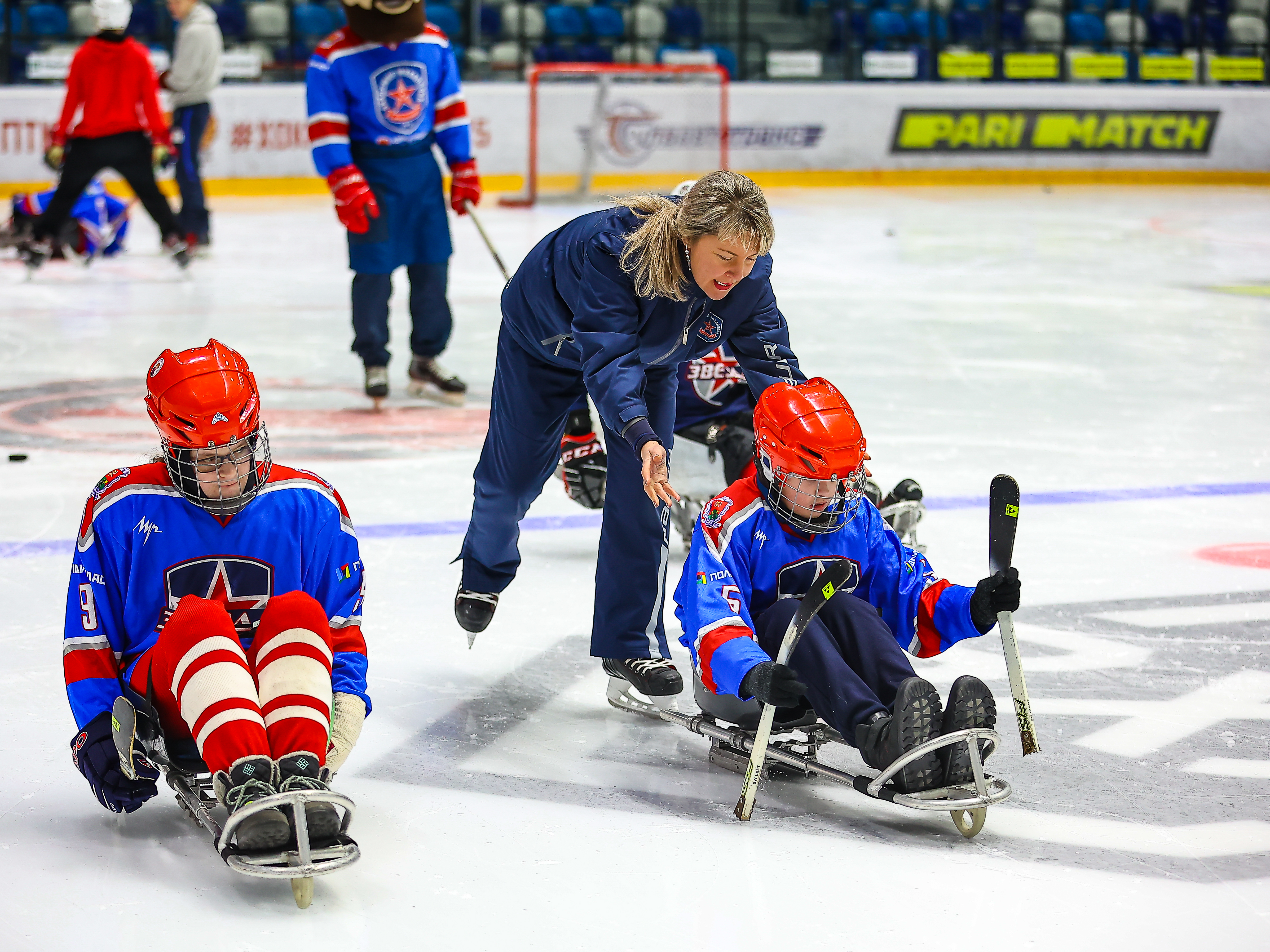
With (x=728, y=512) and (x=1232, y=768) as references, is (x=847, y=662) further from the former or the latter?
(x=1232, y=768)

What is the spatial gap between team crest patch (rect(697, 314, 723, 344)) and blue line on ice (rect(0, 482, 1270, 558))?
153 centimetres

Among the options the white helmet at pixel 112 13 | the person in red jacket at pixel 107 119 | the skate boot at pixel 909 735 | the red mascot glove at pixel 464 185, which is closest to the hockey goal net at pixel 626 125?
the person in red jacket at pixel 107 119

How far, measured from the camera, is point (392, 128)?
5.69 meters

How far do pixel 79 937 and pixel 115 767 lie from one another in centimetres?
27

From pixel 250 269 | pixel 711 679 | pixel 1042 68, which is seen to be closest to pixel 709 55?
pixel 1042 68

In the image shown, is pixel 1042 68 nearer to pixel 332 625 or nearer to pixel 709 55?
pixel 709 55

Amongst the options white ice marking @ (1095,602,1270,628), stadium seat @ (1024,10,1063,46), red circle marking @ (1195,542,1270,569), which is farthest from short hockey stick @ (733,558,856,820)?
stadium seat @ (1024,10,1063,46)

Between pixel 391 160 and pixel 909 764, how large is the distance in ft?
13.0

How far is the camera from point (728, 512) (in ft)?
8.75

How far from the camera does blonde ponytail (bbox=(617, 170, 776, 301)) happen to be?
8.64 feet

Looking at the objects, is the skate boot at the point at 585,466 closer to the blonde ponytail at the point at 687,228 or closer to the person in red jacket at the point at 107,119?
the blonde ponytail at the point at 687,228

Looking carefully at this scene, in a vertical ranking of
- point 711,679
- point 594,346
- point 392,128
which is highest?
point 392,128

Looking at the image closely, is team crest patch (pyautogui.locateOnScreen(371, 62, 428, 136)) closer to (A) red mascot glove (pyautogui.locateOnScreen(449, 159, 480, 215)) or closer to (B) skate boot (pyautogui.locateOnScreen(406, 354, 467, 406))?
(A) red mascot glove (pyautogui.locateOnScreen(449, 159, 480, 215))

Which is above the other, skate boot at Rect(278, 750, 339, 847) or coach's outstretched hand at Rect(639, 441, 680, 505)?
coach's outstretched hand at Rect(639, 441, 680, 505)
